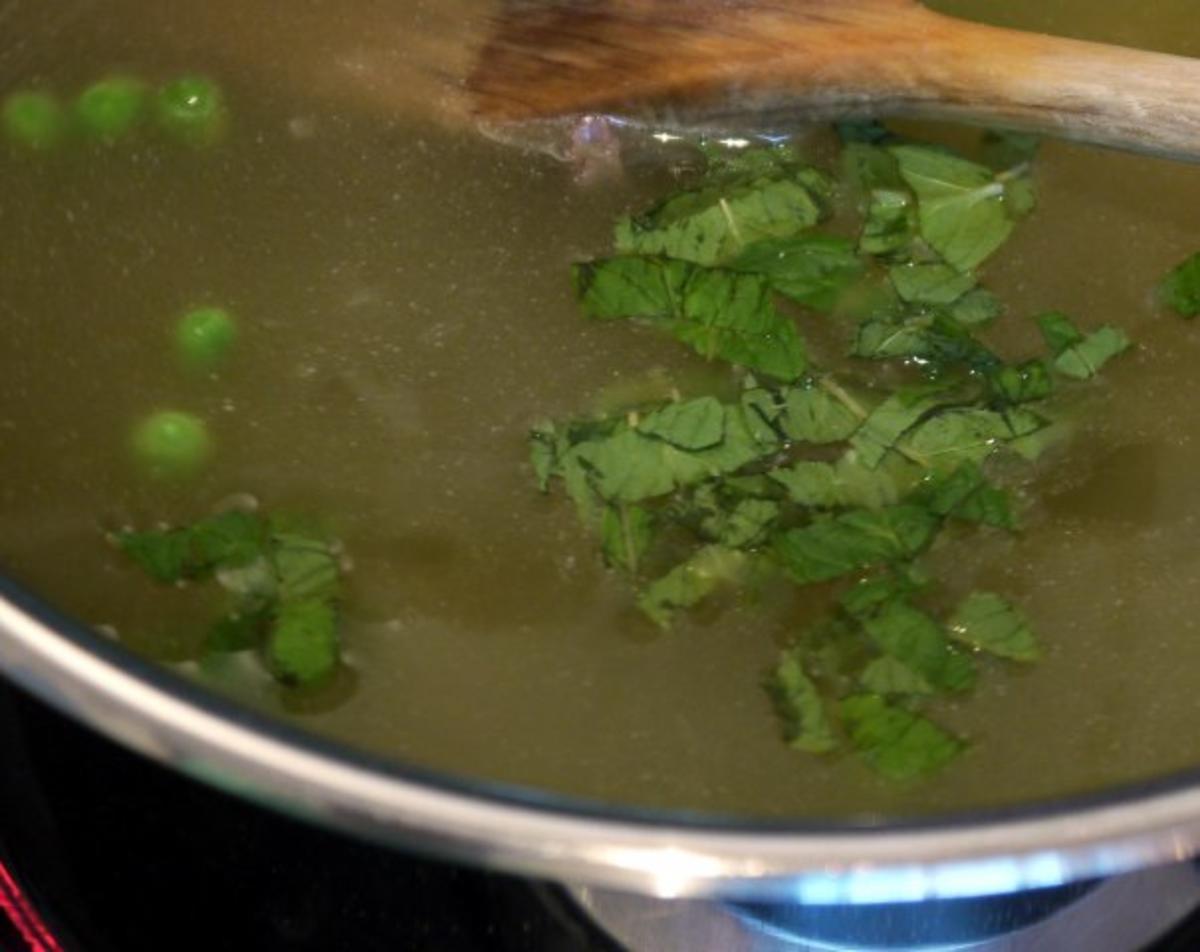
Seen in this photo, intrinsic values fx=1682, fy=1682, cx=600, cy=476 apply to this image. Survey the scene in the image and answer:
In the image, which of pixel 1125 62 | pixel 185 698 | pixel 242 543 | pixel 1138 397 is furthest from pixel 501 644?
pixel 1125 62

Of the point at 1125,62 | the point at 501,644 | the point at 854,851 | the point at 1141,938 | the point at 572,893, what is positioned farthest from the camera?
the point at 1125,62

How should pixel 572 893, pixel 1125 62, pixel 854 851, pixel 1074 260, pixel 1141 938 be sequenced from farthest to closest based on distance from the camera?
pixel 1074 260, pixel 1125 62, pixel 1141 938, pixel 572 893, pixel 854 851

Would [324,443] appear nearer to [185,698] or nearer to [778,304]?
[778,304]

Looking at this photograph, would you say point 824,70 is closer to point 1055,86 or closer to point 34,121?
point 1055,86

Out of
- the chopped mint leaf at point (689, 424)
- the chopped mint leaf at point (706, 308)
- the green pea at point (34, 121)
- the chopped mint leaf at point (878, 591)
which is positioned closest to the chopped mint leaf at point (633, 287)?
the chopped mint leaf at point (706, 308)

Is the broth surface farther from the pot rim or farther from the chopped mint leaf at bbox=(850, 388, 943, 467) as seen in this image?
the pot rim

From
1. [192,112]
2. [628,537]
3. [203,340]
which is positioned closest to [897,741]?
[628,537]
